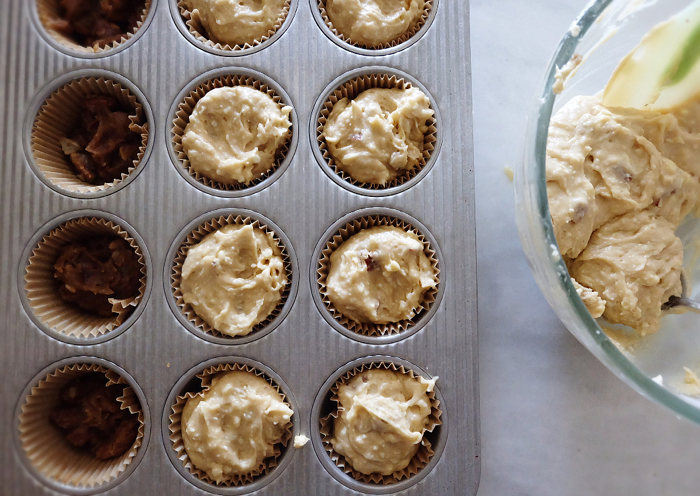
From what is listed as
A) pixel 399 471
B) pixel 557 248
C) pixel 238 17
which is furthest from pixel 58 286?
pixel 557 248

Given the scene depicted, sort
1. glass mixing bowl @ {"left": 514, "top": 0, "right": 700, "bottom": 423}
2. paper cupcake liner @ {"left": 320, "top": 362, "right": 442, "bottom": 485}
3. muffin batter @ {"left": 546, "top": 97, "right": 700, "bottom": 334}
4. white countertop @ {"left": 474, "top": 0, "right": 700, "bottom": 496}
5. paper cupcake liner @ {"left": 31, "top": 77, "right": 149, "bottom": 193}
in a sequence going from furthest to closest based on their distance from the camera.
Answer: white countertop @ {"left": 474, "top": 0, "right": 700, "bottom": 496} < paper cupcake liner @ {"left": 31, "top": 77, "right": 149, "bottom": 193} < paper cupcake liner @ {"left": 320, "top": 362, "right": 442, "bottom": 485} < muffin batter @ {"left": 546, "top": 97, "right": 700, "bottom": 334} < glass mixing bowl @ {"left": 514, "top": 0, "right": 700, "bottom": 423}

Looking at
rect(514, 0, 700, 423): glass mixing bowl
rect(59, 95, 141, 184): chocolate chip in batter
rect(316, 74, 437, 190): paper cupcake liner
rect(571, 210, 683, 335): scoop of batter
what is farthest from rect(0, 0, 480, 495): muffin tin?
rect(571, 210, 683, 335): scoop of batter

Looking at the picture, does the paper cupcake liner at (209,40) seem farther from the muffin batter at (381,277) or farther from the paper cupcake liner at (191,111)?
the muffin batter at (381,277)

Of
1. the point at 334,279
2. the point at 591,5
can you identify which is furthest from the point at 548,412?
the point at 591,5

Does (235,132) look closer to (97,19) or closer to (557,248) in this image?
(97,19)

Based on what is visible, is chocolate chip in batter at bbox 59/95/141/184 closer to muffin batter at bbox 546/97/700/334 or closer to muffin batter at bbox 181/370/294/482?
muffin batter at bbox 181/370/294/482

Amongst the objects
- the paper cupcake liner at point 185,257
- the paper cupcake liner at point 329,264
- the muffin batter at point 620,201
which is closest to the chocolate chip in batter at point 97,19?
the paper cupcake liner at point 185,257
